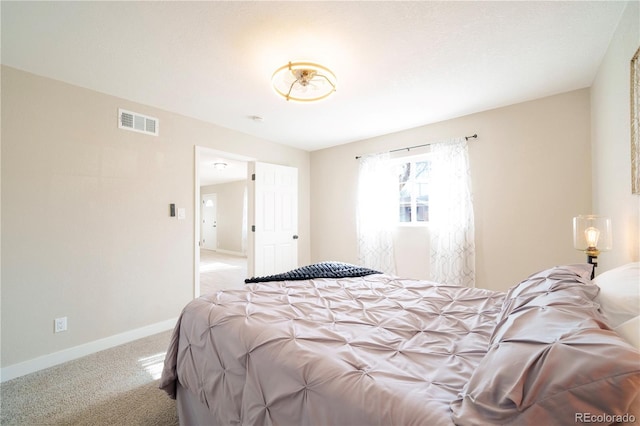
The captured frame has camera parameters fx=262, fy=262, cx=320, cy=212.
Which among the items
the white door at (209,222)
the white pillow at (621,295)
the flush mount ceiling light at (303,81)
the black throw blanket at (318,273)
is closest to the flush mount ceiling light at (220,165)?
the white door at (209,222)

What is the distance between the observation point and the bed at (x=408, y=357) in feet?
1.97

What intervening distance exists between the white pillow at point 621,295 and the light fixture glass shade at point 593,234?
956mm

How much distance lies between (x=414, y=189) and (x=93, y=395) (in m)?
3.99

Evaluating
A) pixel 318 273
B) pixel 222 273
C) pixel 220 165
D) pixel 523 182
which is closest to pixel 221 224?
pixel 220 165

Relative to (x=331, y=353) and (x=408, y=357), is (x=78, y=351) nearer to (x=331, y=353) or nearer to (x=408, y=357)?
(x=331, y=353)

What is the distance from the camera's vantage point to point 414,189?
3.87 m

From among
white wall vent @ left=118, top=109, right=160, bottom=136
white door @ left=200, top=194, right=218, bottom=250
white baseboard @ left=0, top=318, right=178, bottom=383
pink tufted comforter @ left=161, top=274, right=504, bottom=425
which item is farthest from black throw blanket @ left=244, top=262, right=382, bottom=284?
white door @ left=200, top=194, right=218, bottom=250

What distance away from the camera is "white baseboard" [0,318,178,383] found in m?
2.14

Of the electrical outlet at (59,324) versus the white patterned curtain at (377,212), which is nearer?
the electrical outlet at (59,324)

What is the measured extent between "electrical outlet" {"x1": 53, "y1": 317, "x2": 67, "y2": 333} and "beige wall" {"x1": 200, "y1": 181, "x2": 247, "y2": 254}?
20.0 ft

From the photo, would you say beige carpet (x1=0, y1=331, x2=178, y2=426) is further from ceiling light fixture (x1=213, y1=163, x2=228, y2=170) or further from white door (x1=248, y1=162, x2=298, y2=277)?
ceiling light fixture (x1=213, y1=163, x2=228, y2=170)

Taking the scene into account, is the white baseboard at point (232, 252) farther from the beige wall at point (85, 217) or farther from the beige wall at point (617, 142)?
the beige wall at point (617, 142)

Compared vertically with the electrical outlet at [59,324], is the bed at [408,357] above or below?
above
